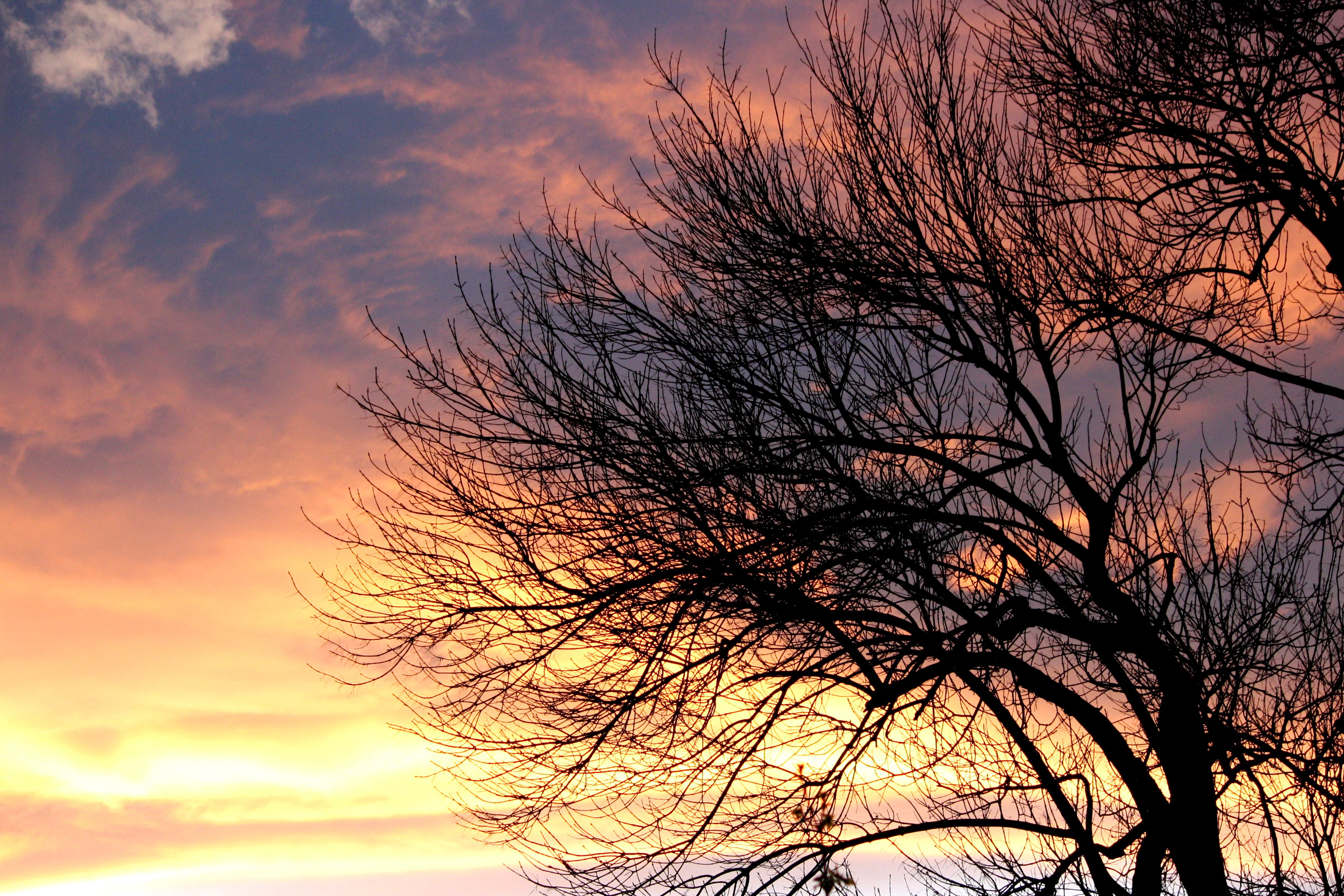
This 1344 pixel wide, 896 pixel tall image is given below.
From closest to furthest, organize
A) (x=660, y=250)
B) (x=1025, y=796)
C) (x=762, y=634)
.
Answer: (x=762, y=634) → (x=1025, y=796) → (x=660, y=250)

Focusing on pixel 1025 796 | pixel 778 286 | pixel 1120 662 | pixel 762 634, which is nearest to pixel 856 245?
pixel 778 286

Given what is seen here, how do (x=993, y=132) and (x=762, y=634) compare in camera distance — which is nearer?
(x=762, y=634)

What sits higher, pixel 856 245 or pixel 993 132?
pixel 993 132

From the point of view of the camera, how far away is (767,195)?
7.68 meters

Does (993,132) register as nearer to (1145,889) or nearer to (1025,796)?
(1025,796)

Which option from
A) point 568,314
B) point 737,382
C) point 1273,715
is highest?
point 568,314

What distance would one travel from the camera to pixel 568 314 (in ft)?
25.6

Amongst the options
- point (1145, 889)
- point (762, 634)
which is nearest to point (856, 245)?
point (762, 634)

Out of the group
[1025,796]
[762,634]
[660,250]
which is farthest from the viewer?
[660,250]

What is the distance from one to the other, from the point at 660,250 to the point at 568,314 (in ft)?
2.76

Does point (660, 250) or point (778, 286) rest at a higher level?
point (660, 250)

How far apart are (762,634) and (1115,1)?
17.5 ft

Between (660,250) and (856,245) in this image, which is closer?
(856,245)

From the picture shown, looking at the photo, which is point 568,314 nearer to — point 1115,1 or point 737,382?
point 737,382
